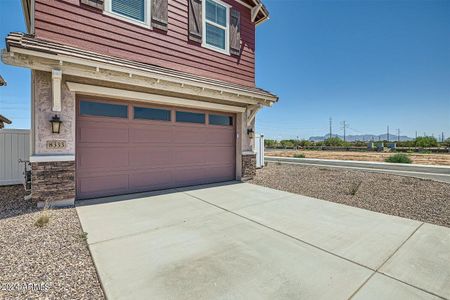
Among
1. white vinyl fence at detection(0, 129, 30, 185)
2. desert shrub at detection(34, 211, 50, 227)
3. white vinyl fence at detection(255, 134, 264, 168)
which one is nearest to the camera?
desert shrub at detection(34, 211, 50, 227)

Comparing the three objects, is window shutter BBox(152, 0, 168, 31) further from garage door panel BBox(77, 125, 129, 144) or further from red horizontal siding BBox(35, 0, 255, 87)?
garage door panel BBox(77, 125, 129, 144)

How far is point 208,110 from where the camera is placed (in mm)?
7281

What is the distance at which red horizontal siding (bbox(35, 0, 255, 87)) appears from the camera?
465cm

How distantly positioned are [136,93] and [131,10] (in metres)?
2.25

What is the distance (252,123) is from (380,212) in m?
4.92

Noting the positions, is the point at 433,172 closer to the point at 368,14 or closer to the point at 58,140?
the point at 368,14

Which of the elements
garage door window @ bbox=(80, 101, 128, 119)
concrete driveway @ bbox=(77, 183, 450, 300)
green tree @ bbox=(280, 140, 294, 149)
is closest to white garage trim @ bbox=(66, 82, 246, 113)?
garage door window @ bbox=(80, 101, 128, 119)

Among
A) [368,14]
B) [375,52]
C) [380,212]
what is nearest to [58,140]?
[380,212]

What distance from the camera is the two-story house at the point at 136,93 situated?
14.7 ft

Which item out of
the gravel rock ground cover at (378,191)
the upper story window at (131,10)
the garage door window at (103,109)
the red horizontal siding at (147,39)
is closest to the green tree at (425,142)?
the gravel rock ground cover at (378,191)

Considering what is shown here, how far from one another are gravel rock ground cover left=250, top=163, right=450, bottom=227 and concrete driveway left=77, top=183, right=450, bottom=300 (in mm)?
739

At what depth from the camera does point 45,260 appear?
2.50 m

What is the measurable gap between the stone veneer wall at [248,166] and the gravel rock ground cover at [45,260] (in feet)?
17.7

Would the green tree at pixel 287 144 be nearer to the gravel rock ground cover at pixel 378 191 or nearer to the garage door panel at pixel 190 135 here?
the gravel rock ground cover at pixel 378 191
